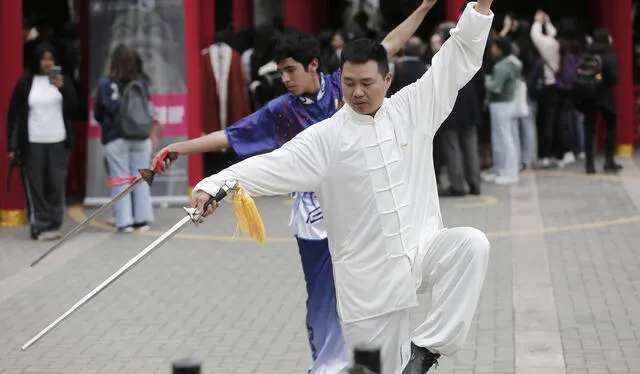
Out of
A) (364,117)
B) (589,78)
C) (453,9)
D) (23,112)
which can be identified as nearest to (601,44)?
(589,78)

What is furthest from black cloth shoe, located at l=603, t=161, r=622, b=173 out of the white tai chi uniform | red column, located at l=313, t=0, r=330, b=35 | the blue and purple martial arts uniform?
the white tai chi uniform

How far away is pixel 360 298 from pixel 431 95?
92 centimetres

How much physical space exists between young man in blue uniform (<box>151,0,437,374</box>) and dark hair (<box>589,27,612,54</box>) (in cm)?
945

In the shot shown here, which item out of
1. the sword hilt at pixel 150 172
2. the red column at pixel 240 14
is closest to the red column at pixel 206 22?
the red column at pixel 240 14

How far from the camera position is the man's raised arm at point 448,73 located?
5.73m

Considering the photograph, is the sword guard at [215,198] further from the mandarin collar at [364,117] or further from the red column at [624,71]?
the red column at [624,71]

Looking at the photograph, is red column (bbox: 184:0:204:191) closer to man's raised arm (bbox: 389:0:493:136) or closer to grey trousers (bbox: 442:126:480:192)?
grey trousers (bbox: 442:126:480:192)

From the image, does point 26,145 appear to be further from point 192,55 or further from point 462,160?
point 462,160

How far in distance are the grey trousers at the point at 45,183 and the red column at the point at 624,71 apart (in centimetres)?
809

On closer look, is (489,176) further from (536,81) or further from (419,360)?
(419,360)

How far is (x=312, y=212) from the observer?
678 cm

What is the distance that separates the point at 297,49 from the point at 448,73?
1053mm

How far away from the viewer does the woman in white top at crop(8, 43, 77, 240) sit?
12.2 m

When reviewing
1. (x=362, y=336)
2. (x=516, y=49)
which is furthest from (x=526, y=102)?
(x=362, y=336)
